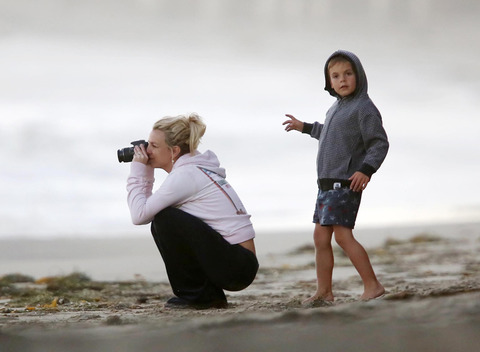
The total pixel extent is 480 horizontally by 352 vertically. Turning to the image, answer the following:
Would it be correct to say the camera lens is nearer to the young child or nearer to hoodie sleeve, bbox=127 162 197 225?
hoodie sleeve, bbox=127 162 197 225

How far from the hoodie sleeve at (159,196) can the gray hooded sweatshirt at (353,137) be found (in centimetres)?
97

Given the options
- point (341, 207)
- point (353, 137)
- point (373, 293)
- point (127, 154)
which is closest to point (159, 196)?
point (127, 154)

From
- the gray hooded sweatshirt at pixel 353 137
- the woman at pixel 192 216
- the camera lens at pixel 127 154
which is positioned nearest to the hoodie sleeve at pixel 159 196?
the woman at pixel 192 216

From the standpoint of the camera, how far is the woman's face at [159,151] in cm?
367

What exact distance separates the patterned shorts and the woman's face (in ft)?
3.16

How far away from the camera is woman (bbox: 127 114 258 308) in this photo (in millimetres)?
3438

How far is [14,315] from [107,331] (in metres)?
1.87

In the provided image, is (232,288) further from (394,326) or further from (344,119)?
(394,326)

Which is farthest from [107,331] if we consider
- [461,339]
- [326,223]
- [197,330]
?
[326,223]

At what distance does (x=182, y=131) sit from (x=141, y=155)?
10.8 inches

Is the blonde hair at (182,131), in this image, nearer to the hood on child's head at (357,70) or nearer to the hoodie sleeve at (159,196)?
the hoodie sleeve at (159,196)

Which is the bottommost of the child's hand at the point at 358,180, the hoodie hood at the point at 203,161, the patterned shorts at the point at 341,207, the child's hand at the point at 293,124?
the patterned shorts at the point at 341,207

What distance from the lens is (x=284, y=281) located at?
6.09 metres

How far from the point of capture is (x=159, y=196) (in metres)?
3.42
